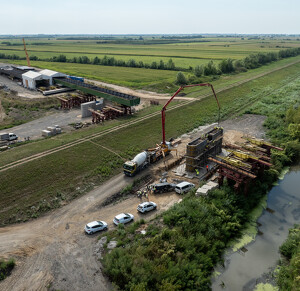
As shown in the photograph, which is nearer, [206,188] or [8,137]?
[206,188]

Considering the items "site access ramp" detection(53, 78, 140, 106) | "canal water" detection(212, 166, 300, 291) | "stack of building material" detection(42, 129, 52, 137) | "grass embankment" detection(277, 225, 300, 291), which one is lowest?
Answer: "canal water" detection(212, 166, 300, 291)

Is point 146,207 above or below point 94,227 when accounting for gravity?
below

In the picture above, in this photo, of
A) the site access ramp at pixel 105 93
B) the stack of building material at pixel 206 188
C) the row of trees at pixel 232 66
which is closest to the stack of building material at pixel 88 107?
the site access ramp at pixel 105 93

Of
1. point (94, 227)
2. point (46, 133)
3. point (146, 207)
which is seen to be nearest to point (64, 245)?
point (94, 227)

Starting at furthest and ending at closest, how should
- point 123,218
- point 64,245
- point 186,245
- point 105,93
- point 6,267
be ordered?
1. point 105,93
2. point 123,218
3. point 64,245
4. point 186,245
5. point 6,267

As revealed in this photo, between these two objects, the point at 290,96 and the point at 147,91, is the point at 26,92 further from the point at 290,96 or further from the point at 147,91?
the point at 290,96

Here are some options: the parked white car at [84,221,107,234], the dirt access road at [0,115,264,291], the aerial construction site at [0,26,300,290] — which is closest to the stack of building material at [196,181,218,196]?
the aerial construction site at [0,26,300,290]

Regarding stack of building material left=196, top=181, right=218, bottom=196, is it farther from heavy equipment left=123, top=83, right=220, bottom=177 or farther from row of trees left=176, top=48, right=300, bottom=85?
row of trees left=176, top=48, right=300, bottom=85

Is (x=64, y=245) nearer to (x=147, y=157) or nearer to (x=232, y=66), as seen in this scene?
(x=147, y=157)
